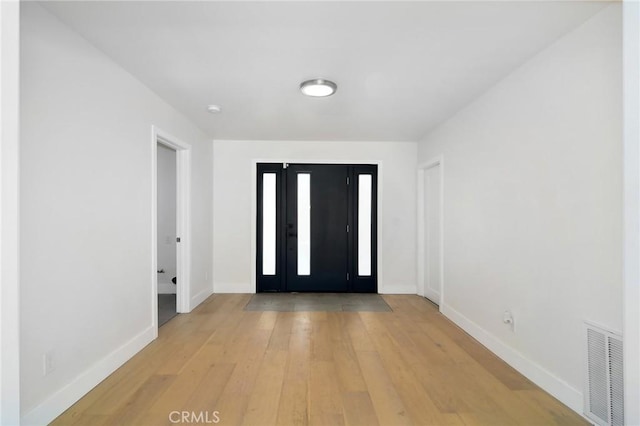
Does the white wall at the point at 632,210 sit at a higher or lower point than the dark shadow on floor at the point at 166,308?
higher

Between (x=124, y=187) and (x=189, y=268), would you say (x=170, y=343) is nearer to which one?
(x=189, y=268)

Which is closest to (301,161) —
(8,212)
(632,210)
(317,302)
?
(317,302)

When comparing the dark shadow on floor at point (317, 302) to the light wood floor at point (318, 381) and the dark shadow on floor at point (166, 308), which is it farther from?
the dark shadow on floor at point (166, 308)

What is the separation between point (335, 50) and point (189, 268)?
3.13 meters

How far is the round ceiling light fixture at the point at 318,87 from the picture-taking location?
2695 millimetres

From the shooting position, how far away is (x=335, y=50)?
2.23m

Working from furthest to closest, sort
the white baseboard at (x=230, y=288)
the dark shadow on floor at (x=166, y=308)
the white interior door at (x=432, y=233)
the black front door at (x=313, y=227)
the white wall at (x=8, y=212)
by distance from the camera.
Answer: the black front door at (x=313, y=227)
the white baseboard at (x=230, y=288)
the white interior door at (x=432, y=233)
the dark shadow on floor at (x=166, y=308)
the white wall at (x=8, y=212)

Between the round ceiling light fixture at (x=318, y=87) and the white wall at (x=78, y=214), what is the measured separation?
1490 millimetres

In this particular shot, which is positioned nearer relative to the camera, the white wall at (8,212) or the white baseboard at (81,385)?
the white wall at (8,212)

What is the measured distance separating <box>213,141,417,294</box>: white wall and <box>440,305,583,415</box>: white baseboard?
1719 mm

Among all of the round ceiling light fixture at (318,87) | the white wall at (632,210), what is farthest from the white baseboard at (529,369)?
the round ceiling light fixture at (318,87)

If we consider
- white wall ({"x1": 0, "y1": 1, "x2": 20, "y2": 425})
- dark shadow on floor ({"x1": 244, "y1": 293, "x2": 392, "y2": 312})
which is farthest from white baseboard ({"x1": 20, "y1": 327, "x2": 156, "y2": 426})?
dark shadow on floor ({"x1": 244, "y1": 293, "x2": 392, "y2": 312})

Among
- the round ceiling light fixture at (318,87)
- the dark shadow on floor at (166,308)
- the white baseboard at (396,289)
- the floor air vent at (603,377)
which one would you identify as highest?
the round ceiling light fixture at (318,87)

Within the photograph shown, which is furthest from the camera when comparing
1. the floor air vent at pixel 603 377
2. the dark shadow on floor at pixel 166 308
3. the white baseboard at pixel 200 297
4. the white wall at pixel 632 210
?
the white baseboard at pixel 200 297
